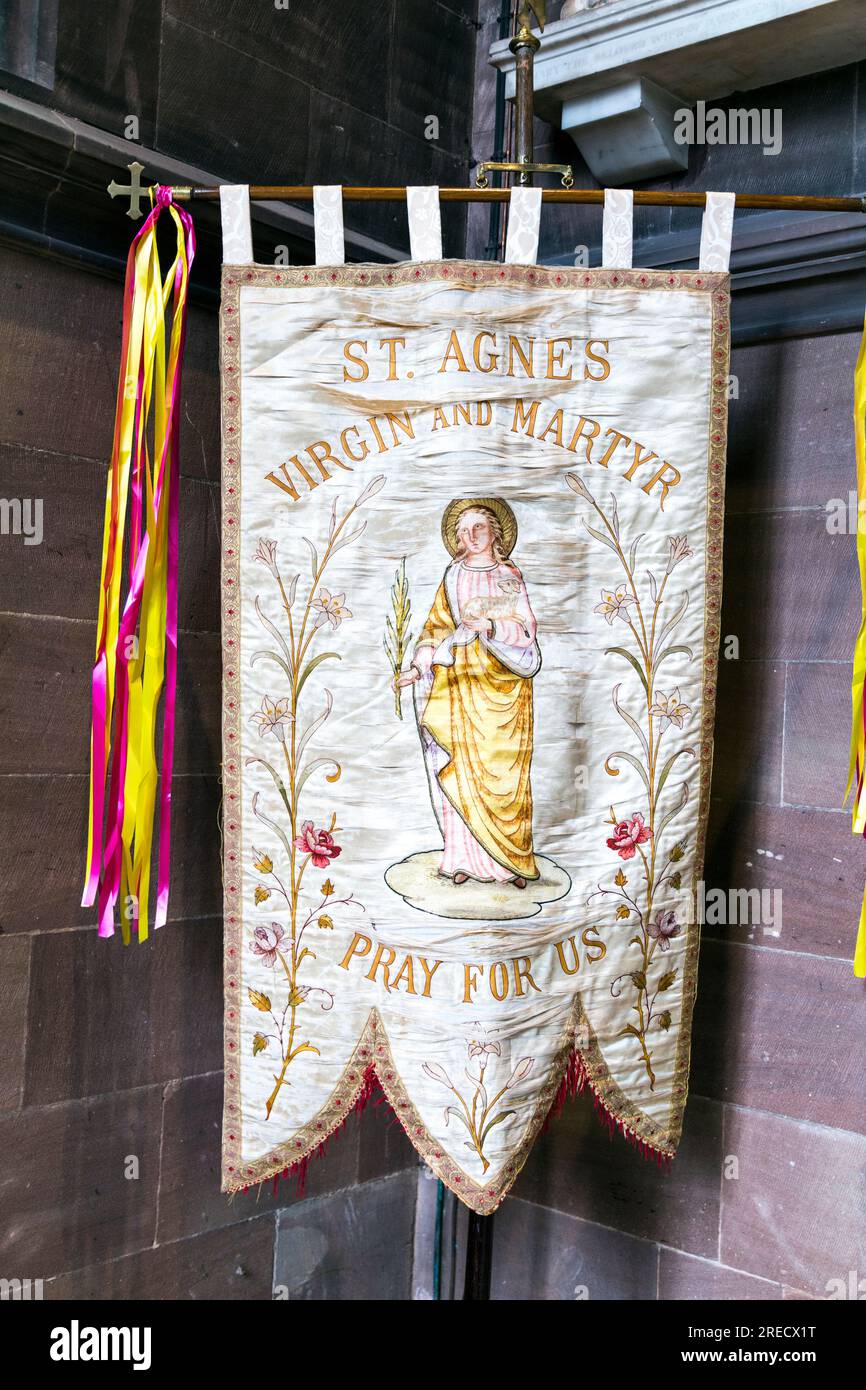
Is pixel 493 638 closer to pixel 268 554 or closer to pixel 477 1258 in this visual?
pixel 268 554

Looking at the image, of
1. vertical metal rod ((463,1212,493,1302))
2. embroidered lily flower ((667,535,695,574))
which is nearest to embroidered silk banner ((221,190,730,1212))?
embroidered lily flower ((667,535,695,574))

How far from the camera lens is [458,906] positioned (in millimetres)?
1918

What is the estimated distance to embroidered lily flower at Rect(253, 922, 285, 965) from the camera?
1.97 meters

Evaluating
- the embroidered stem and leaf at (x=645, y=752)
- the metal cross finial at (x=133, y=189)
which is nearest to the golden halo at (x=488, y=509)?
the embroidered stem and leaf at (x=645, y=752)

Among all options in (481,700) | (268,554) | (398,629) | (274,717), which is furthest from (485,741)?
(268,554)

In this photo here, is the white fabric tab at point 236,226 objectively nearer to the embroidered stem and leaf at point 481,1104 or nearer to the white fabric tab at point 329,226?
the white fabric tab at point 329,226

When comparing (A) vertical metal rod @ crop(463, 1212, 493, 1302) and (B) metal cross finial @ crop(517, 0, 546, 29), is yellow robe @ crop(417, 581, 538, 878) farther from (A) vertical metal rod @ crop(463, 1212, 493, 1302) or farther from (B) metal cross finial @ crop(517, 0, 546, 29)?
(B) metal cross finial @ crop(517, 0, 546, 29)

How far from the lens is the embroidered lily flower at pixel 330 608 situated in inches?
76.5

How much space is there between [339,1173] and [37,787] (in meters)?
1.08

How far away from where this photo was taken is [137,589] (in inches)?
75.4

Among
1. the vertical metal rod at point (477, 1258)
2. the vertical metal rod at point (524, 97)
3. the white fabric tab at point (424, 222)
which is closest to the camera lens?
the white fabric tab at point (424, 222)

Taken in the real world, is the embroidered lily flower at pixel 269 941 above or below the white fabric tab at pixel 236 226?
below

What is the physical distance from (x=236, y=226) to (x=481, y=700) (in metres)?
0.82

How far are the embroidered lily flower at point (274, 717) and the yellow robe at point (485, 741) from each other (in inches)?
8.5
